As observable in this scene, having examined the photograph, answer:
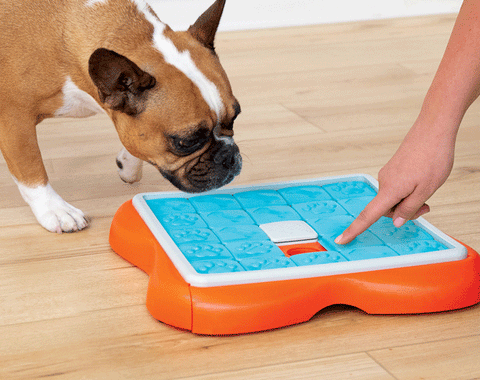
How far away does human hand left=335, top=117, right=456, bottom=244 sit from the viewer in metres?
1.11

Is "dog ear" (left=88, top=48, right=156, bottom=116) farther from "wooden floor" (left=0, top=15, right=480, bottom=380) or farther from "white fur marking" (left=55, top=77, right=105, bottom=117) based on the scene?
"wooden floor" (left=0, top=15, right=480, bottom=380)

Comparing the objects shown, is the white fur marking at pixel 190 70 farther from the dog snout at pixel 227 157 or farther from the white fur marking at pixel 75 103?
the white fur marking at pixel 75 103

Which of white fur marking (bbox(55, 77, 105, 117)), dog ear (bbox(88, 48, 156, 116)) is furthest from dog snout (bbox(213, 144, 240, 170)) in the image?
white fur marking (bbox(55, 77, 105, 117))

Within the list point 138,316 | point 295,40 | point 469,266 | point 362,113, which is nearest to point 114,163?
point 138,316

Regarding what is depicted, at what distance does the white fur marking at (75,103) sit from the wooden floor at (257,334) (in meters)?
0.27

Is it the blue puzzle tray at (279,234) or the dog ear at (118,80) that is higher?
the dog ear at (118,80)

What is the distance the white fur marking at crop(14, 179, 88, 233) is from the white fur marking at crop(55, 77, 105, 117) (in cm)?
20

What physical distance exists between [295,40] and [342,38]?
26cm

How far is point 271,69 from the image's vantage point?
2902 millimetres

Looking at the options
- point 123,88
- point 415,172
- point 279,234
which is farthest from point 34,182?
point 415,172

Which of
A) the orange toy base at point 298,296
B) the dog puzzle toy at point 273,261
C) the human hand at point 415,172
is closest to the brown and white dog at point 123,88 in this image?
the dog puzzle toy at point 273,261

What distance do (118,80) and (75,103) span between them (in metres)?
0.25

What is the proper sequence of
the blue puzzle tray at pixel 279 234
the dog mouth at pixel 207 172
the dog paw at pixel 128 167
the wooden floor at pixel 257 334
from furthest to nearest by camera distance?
1. the dog paw at pixel 128 167
2. the dog mouth at pixel 207 172
3. the blue puzzle tray at pixel 279 234
4. the wooden floor at pixel 257 334

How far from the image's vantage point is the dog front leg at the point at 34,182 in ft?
4.99
